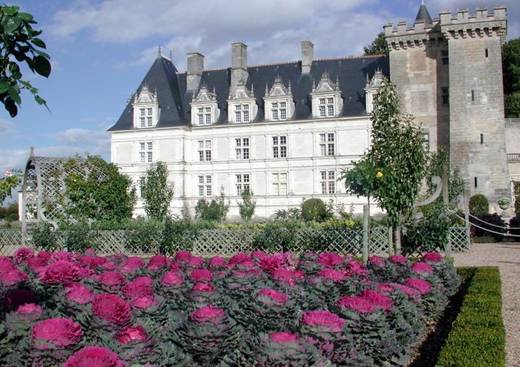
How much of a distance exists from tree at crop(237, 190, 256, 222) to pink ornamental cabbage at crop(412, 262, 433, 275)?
87.9ft

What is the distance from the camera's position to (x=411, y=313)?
18.0 feet

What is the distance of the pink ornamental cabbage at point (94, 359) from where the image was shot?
2805 millimetres

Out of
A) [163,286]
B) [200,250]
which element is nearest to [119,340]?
[163,286]

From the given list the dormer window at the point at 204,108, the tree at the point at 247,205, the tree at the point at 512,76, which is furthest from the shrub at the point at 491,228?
the tree at the point at 512,76

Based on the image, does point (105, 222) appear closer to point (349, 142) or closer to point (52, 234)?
point (52, 234)

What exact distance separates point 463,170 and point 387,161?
73.0ft

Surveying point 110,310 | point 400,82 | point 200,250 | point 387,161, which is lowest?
point 200,250

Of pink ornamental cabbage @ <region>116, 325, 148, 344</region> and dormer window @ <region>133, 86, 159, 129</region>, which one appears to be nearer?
pink ornamental cabbage @ <region>116, 325, 148, 344</region>

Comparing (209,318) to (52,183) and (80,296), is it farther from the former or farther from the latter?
(52,183)

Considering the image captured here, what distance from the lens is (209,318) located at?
13.1 ft

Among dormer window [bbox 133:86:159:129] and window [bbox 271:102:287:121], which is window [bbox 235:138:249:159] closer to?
window [bbox 271:102:287:121]

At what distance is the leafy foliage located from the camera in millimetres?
34306

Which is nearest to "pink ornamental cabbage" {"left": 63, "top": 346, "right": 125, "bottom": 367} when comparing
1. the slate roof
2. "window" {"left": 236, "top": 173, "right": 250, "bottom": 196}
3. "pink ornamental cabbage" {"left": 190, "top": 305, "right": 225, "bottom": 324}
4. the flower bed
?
the flower bed

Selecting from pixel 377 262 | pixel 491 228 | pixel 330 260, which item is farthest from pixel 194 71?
pixel 330 260
